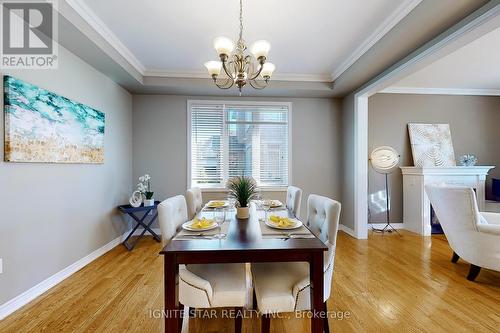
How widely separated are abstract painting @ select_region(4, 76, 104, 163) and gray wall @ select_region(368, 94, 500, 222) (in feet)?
14.8

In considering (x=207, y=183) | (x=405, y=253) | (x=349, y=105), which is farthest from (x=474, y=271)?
(x=207, y=183)

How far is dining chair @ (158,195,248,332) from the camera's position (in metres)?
1.37

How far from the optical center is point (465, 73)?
3715mm

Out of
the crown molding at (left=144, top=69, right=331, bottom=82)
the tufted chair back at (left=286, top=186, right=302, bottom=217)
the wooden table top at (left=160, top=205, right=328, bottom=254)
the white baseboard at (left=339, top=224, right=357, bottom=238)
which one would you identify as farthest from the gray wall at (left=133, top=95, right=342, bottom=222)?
the wooden table top at (left=160, top=205, right=328, bottom=254)

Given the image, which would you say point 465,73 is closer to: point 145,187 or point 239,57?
point 239,57

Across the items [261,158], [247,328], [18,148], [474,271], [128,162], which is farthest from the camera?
[261,158]

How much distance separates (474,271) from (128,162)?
4811 mm

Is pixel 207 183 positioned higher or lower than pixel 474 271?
higher

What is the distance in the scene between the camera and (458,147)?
4.51 m

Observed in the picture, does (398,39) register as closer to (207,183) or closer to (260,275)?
(260,275)

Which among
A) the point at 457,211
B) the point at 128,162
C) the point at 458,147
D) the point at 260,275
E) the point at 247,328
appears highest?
the point at 458,147

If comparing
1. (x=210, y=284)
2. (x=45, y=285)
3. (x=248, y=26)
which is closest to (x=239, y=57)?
(x=248, y=26)

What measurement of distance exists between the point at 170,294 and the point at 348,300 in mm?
1610

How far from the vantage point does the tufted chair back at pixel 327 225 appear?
1.53m
